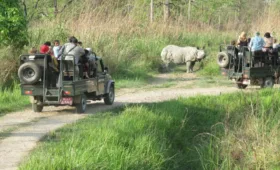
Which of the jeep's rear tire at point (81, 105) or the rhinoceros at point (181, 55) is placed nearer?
the jeep's rear tire at point (81, 105)

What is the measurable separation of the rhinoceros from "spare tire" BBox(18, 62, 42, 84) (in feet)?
38.1

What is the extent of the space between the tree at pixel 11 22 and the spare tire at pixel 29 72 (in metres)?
2.26

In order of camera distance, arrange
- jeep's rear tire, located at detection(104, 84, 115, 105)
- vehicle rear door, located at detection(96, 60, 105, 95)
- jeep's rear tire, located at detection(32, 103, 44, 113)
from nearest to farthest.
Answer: jeep's rear tire, located at detection(32, 103, 44, 113) → vehicle rear door, located at detection(96, 60, 105, 95) → jeep's rear tire, located at detection(104, 84, 115, 105)

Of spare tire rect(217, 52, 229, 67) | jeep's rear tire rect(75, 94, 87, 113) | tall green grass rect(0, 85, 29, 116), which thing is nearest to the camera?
jeep's rear tire rect(75, 94, 87, 113)

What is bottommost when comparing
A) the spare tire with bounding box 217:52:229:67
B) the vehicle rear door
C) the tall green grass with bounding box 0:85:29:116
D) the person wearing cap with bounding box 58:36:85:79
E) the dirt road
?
the dirt road

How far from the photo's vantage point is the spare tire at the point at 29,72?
12727 mm

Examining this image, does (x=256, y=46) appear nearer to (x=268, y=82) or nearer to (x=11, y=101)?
(x=268, y=82)

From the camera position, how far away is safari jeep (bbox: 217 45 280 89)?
1784cm

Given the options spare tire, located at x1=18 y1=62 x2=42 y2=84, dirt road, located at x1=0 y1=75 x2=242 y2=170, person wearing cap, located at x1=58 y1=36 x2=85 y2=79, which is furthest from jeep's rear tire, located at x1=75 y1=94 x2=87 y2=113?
spare tire, located at x1=18 y1=62 x2=42 y2=84

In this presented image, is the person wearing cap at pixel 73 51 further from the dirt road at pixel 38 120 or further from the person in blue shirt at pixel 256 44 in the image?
the person in blue shirt at pixel 256 44

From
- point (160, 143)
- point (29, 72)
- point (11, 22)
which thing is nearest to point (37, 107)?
point (29, 72)

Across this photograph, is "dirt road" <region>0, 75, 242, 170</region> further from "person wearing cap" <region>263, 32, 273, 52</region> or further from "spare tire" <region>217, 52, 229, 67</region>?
"person wearing cap" <region>263, 32, 273, 52</region>

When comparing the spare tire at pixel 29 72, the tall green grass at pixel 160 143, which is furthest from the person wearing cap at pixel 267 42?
the spare tire at pixel 29 72

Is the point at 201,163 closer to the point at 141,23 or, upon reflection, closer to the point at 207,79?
the point at 207,79
